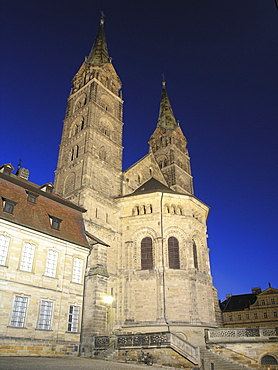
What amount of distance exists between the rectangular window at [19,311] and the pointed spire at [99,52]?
3111cm

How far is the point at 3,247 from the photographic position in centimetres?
1792

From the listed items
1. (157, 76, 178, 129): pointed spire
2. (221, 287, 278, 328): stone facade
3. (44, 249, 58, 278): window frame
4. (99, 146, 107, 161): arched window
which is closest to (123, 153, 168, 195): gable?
(99, 146, 107, 161): arched window

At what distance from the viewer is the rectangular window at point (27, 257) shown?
18.5 meters

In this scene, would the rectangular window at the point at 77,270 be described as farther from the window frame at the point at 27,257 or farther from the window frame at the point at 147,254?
the window frame at the point at 147,254

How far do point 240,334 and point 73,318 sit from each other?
11.7 m

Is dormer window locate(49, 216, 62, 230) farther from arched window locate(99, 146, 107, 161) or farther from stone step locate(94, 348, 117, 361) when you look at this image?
arched window locate(99, 146, 107, 161)

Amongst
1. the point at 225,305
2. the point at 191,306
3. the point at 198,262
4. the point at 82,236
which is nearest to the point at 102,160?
the point at 82,236

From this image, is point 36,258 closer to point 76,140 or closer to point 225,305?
point 76,140

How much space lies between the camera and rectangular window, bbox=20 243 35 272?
1855 centimetres

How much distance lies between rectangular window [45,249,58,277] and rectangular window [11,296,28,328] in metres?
2.24

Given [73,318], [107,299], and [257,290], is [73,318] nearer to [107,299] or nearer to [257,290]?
[107,299]

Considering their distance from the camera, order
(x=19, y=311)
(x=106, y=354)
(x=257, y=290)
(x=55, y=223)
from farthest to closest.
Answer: (x=257, y=290) → (x=55, y=223) → (x=106, y=354) → (x=19, y=311)

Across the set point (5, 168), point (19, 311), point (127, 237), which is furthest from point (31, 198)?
point (127, 237)

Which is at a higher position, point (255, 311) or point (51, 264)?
point (51, 264)
